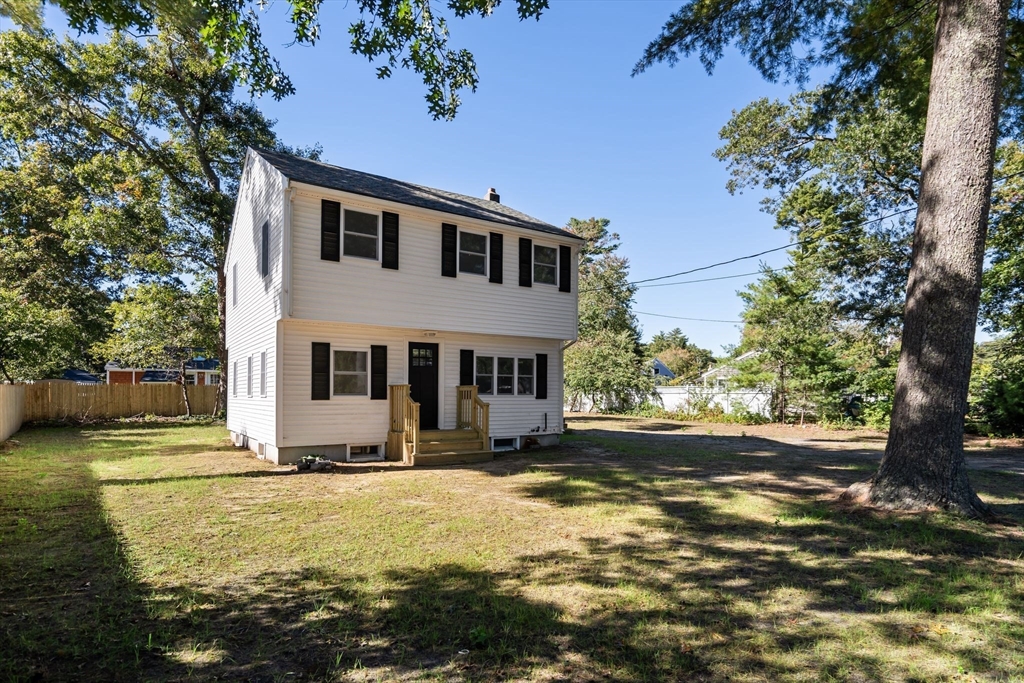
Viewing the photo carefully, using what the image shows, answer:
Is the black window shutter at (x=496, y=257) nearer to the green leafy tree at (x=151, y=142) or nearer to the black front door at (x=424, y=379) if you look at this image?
the black front door at (x=424, y=379)

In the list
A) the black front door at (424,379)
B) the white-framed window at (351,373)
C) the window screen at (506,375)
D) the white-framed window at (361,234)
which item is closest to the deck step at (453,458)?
the black front door at (424,379)

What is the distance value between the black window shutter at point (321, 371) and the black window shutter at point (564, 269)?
6.38 m

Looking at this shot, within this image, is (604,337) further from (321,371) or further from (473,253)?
(321,371)

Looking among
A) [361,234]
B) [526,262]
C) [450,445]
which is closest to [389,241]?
[361,234]

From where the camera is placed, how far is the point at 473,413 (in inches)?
508

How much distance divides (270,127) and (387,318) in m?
16.4

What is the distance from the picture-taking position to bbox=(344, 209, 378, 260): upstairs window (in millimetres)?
A: 11711

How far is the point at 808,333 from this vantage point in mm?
21250

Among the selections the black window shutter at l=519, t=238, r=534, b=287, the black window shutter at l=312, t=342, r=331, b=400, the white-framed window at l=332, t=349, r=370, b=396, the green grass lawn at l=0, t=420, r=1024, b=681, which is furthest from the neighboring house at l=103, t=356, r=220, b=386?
the green grass lawn at l=0, t=420, r=1024, b=681

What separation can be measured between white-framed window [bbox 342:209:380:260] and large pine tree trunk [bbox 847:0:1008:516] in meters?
9.89

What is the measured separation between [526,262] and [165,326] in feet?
55.7

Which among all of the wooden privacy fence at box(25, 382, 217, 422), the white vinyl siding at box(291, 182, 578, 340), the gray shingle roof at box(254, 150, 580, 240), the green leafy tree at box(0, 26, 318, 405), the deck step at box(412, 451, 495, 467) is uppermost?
the green leafy tree at box(0, 26, 318, 405)

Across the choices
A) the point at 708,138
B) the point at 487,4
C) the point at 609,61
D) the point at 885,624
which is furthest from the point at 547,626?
the point at 708,138

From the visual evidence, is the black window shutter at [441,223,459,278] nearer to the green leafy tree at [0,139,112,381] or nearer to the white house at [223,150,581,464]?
the white house at [223,150,581,464]
